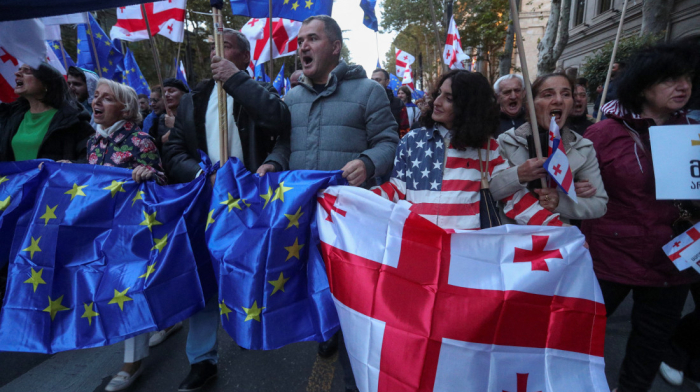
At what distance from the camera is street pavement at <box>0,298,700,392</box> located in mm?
2488

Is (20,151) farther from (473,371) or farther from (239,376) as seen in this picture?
(473,371)

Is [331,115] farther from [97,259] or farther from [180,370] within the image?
[180,370]

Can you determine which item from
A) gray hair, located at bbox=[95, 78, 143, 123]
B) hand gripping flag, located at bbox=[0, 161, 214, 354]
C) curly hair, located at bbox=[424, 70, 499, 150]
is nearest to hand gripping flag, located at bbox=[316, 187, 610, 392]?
curly hair, located at bbox=[424, 70, 499, 150]

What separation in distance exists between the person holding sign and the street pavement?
1.98ft

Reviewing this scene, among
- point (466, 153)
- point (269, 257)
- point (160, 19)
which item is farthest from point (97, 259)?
point (160, 19)

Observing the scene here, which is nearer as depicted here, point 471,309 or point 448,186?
point 471,309

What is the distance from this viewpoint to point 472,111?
6.69 feet

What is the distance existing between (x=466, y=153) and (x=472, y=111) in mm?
220

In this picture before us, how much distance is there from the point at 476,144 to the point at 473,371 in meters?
1.09

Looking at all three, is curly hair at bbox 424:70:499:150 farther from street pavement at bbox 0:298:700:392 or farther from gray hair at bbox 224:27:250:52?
street pavement at bbox 0:298:700:392

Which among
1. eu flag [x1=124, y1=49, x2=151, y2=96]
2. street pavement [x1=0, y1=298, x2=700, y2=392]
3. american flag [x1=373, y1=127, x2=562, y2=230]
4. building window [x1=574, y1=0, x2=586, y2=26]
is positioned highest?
building window [x1=574, y1=0, x2=586, y2=26]

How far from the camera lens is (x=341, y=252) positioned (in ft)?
6.03

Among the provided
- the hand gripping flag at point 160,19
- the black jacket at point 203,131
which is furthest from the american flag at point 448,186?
the hand gripping flag at point 160,19

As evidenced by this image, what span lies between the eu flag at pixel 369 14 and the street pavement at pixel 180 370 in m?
6.41
